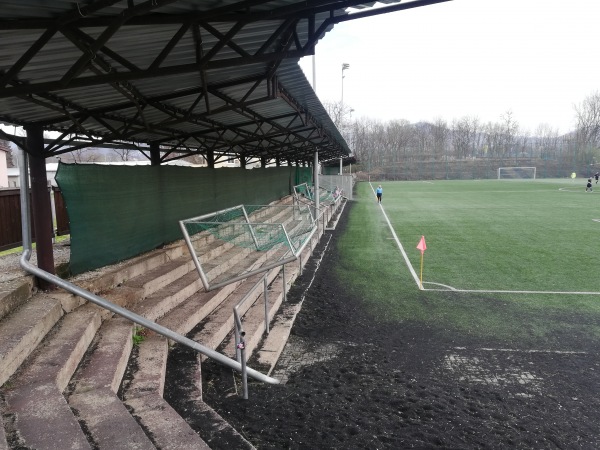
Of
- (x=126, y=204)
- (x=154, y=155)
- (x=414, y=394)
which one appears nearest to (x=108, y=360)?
(x=414, y=394)

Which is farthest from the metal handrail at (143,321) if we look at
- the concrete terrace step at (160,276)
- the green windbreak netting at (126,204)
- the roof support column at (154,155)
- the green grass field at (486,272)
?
the roof support column at (154,155)

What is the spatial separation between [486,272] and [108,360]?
9.57 m

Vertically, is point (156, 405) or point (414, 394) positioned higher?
point (156, 405)

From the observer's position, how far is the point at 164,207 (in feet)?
28.1

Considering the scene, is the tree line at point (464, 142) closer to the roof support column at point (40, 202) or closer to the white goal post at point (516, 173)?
the white goal post at point (516, 173)

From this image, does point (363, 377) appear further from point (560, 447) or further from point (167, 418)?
point (167, 418)

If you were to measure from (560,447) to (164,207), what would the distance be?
288 inches

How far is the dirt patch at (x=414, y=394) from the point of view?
406cm

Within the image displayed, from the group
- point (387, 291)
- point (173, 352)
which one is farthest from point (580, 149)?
point (173, 352)

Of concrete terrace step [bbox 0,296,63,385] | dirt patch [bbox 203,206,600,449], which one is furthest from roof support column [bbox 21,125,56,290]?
dirt patch [bbox 203,206,600,449]

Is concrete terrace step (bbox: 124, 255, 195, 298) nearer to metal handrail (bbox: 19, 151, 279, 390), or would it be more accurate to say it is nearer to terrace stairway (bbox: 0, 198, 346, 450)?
terrace stairway (bbox: 0, 198, 346, 450)

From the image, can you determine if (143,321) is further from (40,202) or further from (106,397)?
(40,202)

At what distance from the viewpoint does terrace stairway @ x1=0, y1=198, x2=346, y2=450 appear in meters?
3.18

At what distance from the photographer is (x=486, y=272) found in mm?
11031
